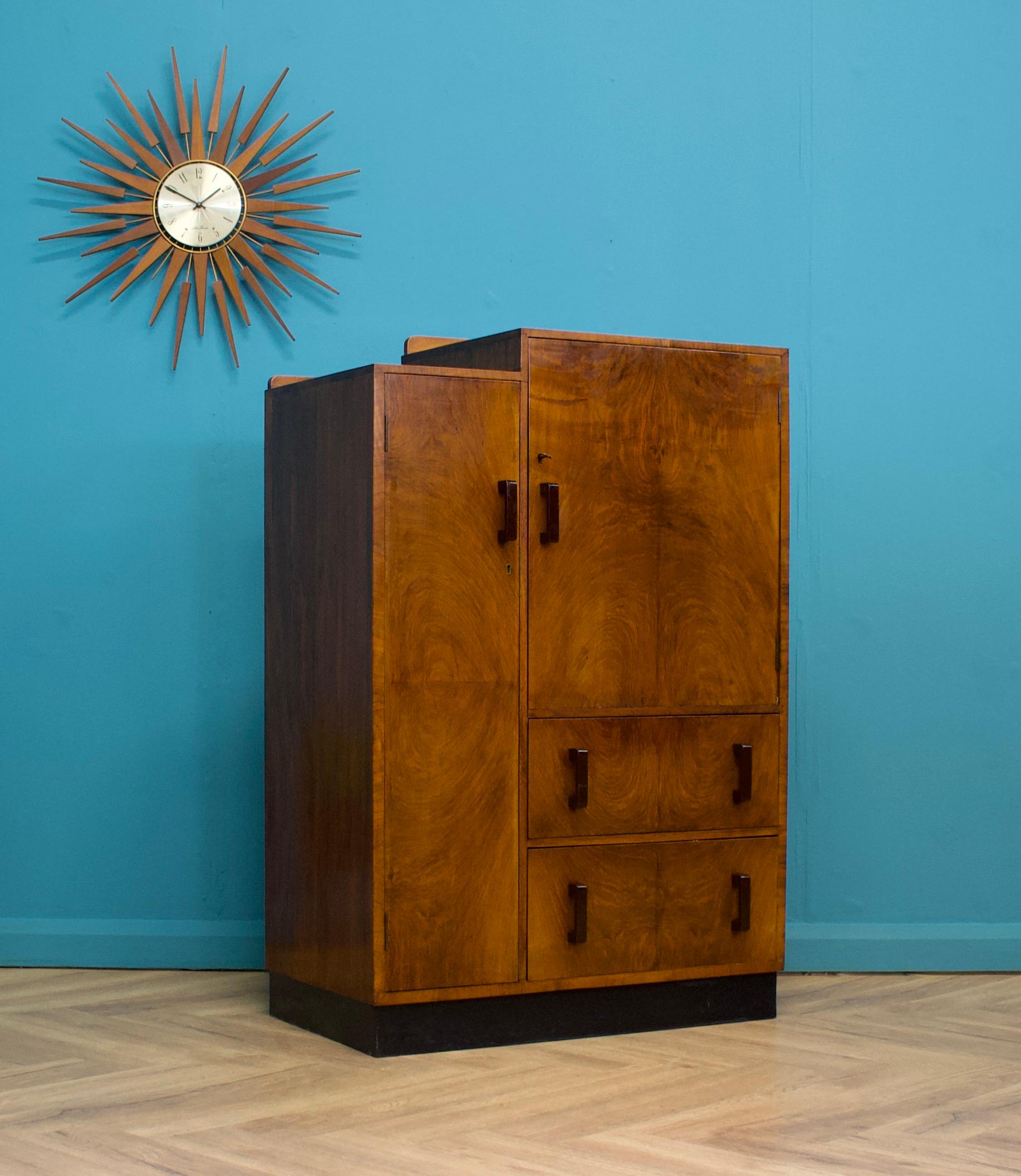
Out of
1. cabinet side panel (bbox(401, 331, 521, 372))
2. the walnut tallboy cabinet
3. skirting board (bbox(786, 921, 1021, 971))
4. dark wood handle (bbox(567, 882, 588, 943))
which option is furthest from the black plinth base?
cabinet side panel (bbox(401, 331, 521, 372))

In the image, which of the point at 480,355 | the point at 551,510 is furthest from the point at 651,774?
the point at 480,355

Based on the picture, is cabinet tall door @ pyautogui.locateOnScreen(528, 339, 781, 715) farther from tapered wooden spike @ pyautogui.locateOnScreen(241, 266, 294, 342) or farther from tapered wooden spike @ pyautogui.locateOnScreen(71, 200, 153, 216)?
tapered wooden spike @ pyautogui.locateOnScreen(71, 200, 153, 216)

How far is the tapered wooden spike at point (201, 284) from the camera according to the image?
361cm

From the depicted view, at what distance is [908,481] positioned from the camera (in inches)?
148

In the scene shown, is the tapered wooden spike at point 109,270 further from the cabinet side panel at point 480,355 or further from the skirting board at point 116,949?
the skirting board at point 116,949

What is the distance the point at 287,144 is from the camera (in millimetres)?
3609

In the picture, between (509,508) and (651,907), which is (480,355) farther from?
(651,907)

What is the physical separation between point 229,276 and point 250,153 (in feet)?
1.03

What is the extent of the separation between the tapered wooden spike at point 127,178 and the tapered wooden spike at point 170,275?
16cm

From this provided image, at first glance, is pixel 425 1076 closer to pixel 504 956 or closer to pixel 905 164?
pixel 504 956

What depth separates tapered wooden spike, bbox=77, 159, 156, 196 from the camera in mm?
3566

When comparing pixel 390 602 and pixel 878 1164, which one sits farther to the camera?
pixel 390 602

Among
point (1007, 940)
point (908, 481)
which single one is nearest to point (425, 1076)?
point (1007, 940)

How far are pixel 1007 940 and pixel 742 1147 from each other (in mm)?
1637
